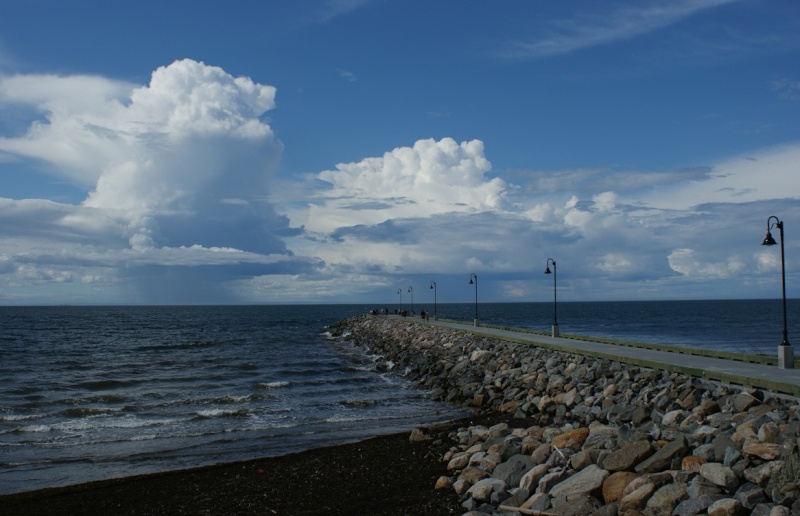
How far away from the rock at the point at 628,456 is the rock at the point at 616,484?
0.21 meters

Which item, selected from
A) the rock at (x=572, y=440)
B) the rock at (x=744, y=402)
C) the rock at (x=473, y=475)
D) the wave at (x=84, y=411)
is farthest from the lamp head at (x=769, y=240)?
the wave at (x=84, y=411)

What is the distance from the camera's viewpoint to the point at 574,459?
1084 centimetres

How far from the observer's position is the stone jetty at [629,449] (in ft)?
27.7

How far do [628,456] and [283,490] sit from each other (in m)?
6.59

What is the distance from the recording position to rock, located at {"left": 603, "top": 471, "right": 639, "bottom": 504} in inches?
368

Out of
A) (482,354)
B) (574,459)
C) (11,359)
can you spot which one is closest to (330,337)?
(11,359)

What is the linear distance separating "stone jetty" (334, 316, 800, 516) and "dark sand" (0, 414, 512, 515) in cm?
71

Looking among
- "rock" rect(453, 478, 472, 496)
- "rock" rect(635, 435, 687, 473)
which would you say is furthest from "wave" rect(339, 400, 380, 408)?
"rock" rect(635, 435, 687, 473)

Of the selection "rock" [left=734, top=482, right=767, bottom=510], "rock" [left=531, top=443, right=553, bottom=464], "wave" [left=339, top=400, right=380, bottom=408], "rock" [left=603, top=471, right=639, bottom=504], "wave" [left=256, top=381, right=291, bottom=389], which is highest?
"rock" [left=734, top=482, right=767, bottom=510]

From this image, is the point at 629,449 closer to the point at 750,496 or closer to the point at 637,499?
the point at 637,499

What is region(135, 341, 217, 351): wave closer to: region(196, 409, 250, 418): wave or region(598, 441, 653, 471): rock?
region(196, 409, 250, 418): wave

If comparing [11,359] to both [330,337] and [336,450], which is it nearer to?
[330,337]

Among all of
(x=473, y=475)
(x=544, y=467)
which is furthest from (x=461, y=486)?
(x=544, y=467)

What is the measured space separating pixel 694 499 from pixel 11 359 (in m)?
47.5
